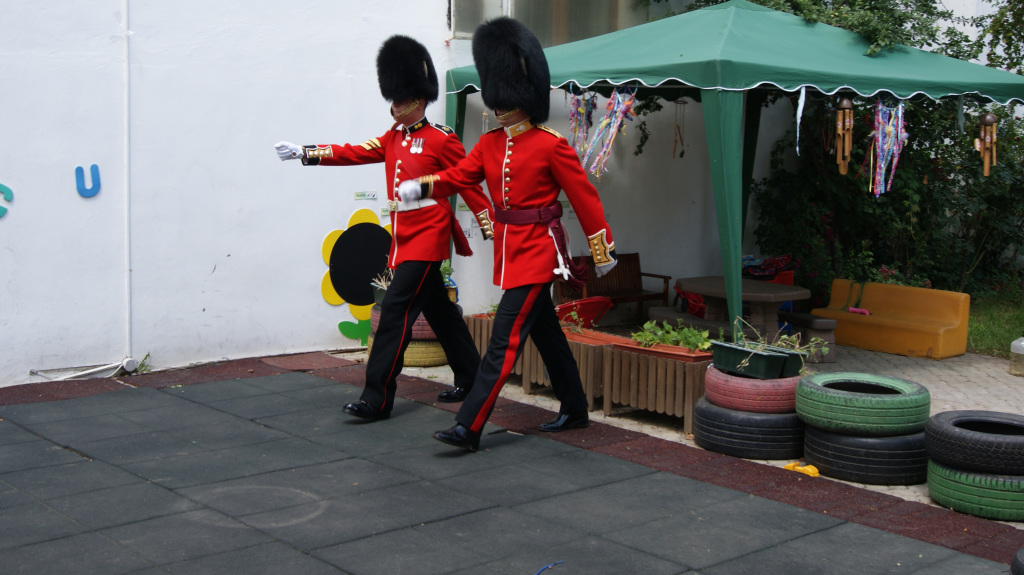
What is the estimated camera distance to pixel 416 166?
5.30 m

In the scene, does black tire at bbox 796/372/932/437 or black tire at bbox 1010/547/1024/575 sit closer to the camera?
black tire at bbox 1010/547/1024/575

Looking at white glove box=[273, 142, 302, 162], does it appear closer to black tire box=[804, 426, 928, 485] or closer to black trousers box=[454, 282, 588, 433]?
black trousers box=[454, 282, 588, 433]

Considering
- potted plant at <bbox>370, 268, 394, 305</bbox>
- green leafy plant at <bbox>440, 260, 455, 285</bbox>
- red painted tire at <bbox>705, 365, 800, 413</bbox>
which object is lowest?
red painted tire at <bbox>705, 365, 800, 413</bbox>

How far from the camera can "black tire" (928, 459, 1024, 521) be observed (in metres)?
3.87

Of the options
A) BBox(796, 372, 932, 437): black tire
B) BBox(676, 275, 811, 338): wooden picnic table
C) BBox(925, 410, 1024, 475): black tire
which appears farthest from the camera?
BBox(676, 275, 811, 338): wooden picnic table

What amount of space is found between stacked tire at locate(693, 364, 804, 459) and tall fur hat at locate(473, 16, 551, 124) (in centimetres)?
167

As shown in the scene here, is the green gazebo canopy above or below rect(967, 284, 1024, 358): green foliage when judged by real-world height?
above

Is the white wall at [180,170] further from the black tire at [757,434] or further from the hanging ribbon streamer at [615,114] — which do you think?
the black tire at [757,434]

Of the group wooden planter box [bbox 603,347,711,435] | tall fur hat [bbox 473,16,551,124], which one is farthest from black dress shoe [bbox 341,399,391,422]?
tall fur hat [bbox 473,16,551,124]

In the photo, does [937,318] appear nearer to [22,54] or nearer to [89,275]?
[89,275]

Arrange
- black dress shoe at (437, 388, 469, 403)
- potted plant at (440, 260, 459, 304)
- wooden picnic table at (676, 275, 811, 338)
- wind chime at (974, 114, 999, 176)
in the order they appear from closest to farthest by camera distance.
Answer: black dress shoe at (437, 388, 469, 403), wind chime at (974, 114, 999, 176), potted plant at (440, 260, 459, 304), wooden picnic table at (676, 275, 811, 338)

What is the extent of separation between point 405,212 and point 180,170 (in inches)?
85.1

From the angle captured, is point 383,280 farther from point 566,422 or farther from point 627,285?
point 627,285

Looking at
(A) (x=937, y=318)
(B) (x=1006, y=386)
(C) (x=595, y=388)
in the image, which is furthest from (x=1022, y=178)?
(C) (x=595, y=388)
